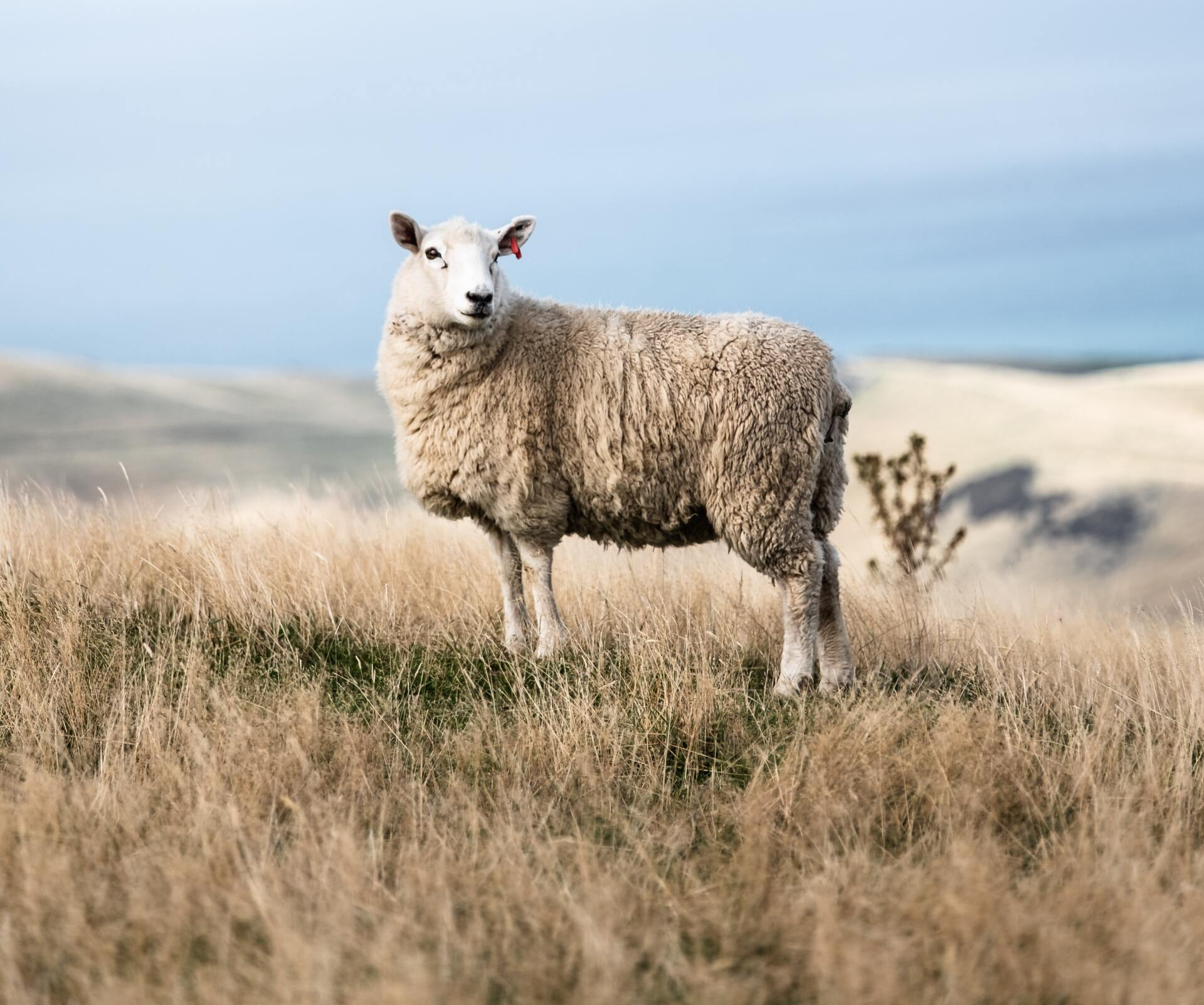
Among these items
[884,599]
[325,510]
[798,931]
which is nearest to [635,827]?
[798,931]

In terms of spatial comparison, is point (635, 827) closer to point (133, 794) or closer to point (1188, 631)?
point (133, 794)

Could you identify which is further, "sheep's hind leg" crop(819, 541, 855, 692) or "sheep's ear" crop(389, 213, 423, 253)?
"sheep's hind leg" crop(819, 541, 855, 692)

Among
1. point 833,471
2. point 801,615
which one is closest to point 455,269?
point 833,471

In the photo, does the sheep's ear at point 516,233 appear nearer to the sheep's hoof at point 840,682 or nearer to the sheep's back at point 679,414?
the sheep's back at point 679,414

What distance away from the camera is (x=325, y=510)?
9609 mm

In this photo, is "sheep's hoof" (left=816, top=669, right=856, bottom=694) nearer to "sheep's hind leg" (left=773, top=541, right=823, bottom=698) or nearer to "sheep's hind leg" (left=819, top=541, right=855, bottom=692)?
"sheep's hind leg" (left=819, top=541, right=855, bottom=692)

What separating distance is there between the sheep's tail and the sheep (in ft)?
0.07

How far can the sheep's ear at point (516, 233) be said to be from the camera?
23.2 feet

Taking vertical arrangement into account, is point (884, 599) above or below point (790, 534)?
below

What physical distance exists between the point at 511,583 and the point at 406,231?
218cm

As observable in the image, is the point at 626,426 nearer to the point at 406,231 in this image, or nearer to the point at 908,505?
the point at 406,231

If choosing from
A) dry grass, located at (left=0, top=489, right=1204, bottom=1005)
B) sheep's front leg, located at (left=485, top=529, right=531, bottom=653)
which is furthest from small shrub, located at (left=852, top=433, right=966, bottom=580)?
sheep's front leg, located at (left=485, top=529, right=531, bottom=653)

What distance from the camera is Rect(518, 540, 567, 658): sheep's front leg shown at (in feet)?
22.7

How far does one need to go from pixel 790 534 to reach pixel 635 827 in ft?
7.66
